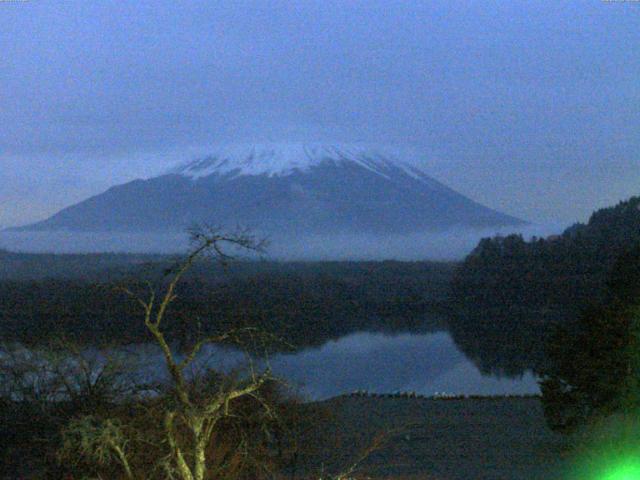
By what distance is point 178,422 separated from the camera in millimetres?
4285

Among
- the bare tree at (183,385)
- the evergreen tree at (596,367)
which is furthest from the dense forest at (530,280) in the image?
the bare tree at (183,385)

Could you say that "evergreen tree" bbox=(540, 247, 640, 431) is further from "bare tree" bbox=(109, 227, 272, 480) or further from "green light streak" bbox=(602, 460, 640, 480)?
"bare tree" bbox=(109, 227, 272, 480)

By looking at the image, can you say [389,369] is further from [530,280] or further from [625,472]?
[530,280]

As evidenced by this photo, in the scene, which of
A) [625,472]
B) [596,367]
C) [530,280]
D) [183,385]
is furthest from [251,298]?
[183,385]

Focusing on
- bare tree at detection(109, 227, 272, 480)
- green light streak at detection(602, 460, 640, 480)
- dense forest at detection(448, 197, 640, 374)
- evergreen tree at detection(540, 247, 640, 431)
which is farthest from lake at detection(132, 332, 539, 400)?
bare tree at detection(109, 227, 272, 480)

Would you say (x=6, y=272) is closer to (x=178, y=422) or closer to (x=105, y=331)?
(x=105, y=331)

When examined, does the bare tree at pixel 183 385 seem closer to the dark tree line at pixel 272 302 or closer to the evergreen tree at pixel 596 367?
the evergreen tree at pixel 596 367

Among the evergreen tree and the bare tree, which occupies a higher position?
the bare tree

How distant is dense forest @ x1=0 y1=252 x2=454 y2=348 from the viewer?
59.7 ft

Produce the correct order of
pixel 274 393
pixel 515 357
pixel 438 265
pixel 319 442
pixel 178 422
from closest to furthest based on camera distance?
pixel 178 422 < pixel 274 393 < pixel 319 442 < pixel 515 357 < pixel 438 265

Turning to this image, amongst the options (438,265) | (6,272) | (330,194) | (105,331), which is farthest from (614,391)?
(330,194)

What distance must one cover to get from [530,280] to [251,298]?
48.5 ft

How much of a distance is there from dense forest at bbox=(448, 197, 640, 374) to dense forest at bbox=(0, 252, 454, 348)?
1.94 m

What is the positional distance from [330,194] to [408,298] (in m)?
47.4
